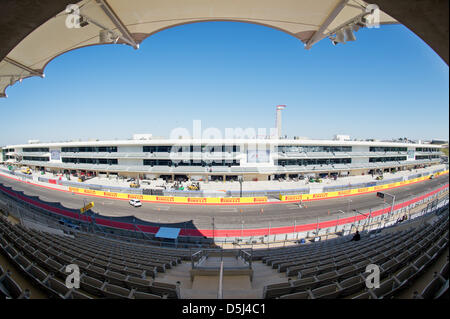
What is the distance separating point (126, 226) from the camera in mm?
14250

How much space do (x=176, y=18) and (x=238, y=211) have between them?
16.7 meters

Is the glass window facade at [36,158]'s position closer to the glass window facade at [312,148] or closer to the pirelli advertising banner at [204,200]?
the pirelli advertising banner at [204,200]

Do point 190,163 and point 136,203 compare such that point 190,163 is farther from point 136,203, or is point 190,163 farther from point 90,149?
point 90,149

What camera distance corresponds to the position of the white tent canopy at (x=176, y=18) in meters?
4.63

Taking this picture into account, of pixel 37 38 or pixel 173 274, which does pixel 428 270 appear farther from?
pixel 37 38

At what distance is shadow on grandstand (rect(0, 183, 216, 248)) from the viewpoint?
1115cm

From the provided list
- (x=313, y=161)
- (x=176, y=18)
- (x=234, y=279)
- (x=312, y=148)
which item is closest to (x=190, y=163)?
(x=313, y=161)

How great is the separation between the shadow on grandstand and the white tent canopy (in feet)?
34.4

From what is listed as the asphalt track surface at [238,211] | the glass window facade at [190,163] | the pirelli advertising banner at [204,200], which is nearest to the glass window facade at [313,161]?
the glass window facade at [190,163]

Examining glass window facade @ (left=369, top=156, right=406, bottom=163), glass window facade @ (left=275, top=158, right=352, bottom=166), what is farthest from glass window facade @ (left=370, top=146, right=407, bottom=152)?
glass window facade @ (left=275, top=158, right=352, bottom=166)

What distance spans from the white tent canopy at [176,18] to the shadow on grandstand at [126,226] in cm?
1049

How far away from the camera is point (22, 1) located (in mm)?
2537

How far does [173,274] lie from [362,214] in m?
19.3
